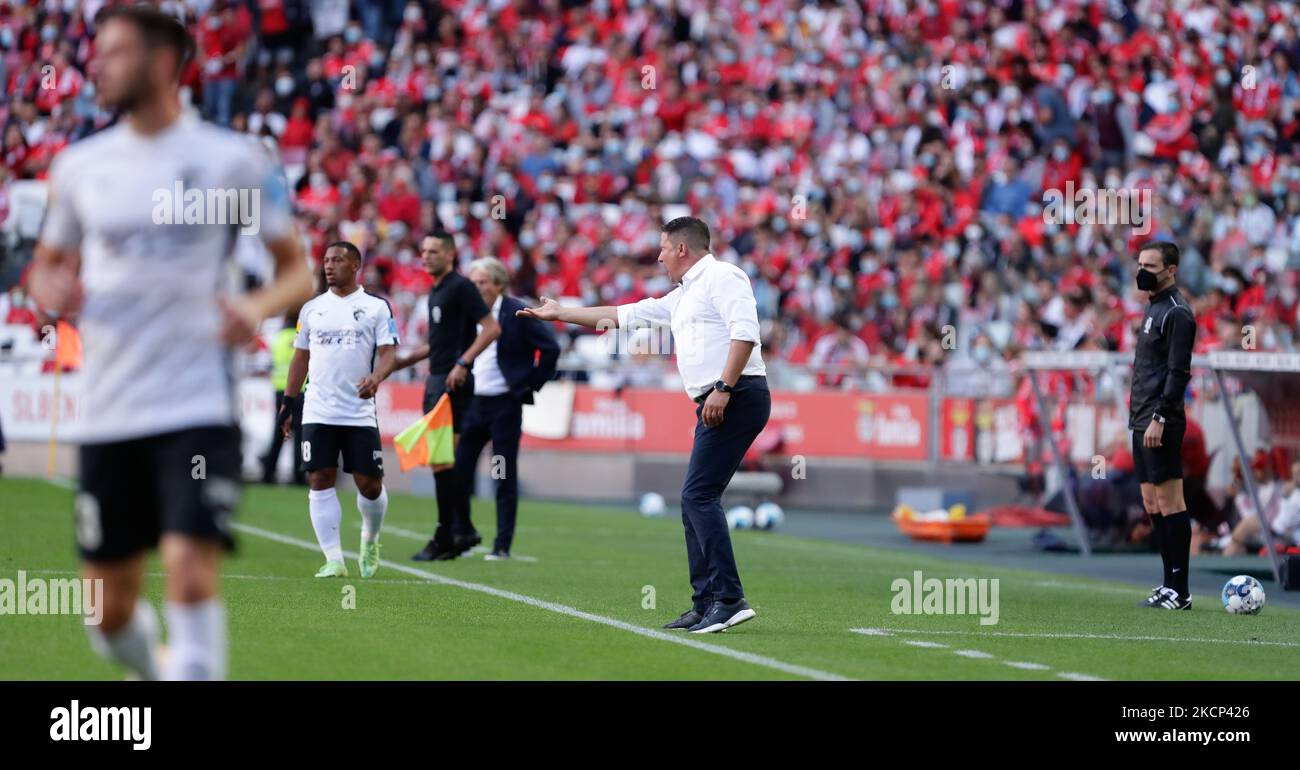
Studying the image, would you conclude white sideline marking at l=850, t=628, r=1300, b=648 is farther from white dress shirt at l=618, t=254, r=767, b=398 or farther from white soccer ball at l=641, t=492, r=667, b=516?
white soccer ball at l=641, t=492, r=667, b=516

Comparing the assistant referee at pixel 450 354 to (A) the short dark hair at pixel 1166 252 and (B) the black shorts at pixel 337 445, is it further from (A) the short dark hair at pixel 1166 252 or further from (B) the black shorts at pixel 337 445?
(A) the short dark hair at pixel 1166 252

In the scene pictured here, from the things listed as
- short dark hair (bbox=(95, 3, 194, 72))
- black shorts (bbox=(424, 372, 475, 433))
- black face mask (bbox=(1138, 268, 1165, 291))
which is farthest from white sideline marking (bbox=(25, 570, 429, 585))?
short dark hair (bbox=(95, 3, 194, 72))

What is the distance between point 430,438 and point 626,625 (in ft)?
14.4

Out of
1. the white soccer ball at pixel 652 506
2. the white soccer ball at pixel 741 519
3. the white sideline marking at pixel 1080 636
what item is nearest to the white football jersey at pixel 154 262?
the white sideline marking at pixel 1080 636

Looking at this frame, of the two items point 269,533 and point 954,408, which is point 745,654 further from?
point 954,408

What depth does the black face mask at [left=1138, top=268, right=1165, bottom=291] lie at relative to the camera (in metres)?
12.9

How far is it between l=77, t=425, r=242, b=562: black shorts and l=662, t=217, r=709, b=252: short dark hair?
489 cm

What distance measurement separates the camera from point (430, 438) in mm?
14711

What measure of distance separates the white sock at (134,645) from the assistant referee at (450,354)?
8.39 meters

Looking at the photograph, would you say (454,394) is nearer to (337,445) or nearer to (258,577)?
(337,445)
